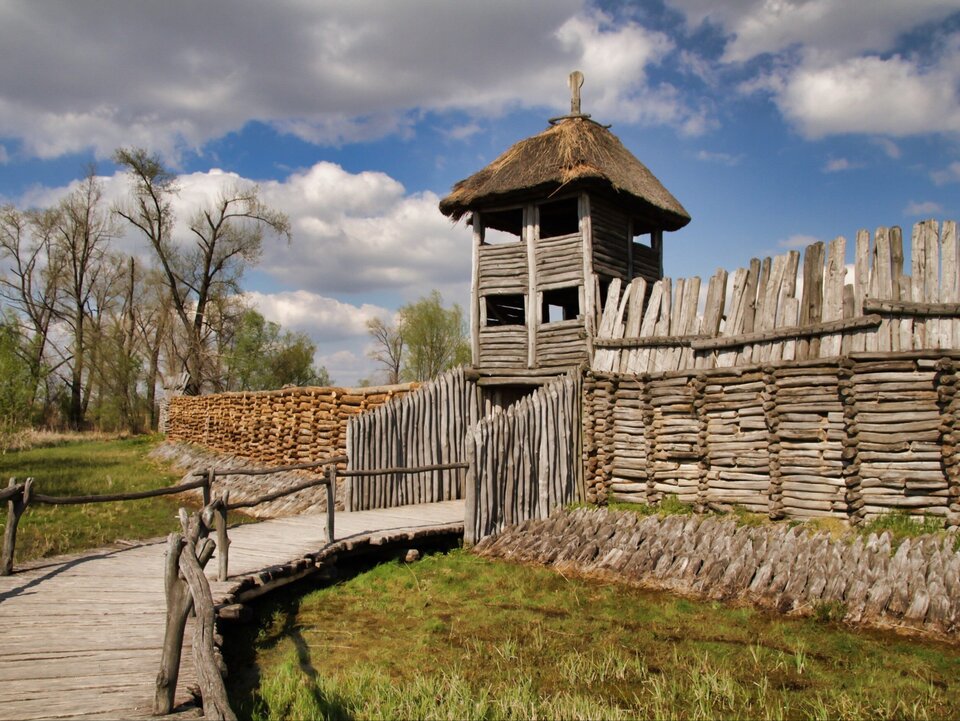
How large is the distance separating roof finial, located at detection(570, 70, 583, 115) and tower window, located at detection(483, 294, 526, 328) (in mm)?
4550

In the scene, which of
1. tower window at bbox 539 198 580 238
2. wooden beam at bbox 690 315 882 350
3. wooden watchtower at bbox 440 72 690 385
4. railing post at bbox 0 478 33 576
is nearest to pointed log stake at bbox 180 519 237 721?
railing post at bbox 0 478 33 576

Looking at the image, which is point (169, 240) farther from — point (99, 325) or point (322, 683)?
point (322, 683)

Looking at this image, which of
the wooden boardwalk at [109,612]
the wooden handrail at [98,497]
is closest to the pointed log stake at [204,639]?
the wooden boardwalk at [109,612]

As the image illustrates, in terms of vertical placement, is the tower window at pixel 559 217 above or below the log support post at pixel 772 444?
above

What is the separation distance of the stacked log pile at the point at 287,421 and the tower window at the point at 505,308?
362 cm

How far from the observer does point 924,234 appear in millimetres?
8594

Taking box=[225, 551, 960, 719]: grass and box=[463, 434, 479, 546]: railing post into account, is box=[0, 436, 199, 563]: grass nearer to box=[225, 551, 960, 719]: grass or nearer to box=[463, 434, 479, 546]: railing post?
box=[225, 551, 960, 719]: grass

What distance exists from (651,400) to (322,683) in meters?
6.91

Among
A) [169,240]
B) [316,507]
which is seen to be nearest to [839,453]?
[316,507]

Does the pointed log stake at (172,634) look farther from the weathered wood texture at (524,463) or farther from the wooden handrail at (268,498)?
the weathered wood texture at (524,463)

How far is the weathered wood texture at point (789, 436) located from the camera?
26.9 feet

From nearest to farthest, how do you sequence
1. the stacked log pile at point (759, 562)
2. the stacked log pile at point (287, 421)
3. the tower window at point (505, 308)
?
the stacked log pile at point (759, 562), the stacked log pile at point (287, 421), the tower window at point (505, 308)

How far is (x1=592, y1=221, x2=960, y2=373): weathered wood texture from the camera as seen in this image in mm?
8453

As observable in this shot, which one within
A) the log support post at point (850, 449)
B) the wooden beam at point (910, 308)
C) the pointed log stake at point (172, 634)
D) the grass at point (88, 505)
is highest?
the wooden beam at point (910, 308)
